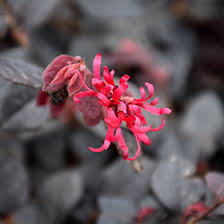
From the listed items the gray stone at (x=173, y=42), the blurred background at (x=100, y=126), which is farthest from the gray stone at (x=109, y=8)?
the gray stone at (x=173, y=42)

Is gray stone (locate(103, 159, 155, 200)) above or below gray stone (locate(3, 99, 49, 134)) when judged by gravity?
below

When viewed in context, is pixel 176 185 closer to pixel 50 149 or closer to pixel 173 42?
pixel 50 149

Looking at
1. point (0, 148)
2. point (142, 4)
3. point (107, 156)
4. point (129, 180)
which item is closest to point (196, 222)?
point (129, 180)

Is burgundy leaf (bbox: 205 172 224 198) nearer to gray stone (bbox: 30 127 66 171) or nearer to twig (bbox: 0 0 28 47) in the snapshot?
gray stone (bbox: 30 127 66 171)

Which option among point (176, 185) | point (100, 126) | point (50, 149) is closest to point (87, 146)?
point (50, 149)

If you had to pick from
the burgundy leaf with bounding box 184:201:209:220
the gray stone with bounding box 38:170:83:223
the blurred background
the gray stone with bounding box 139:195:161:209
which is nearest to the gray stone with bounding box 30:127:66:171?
the blurred background

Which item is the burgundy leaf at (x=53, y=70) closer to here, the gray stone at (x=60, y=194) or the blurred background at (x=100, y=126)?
the blurred background at (x=100, y=126)
